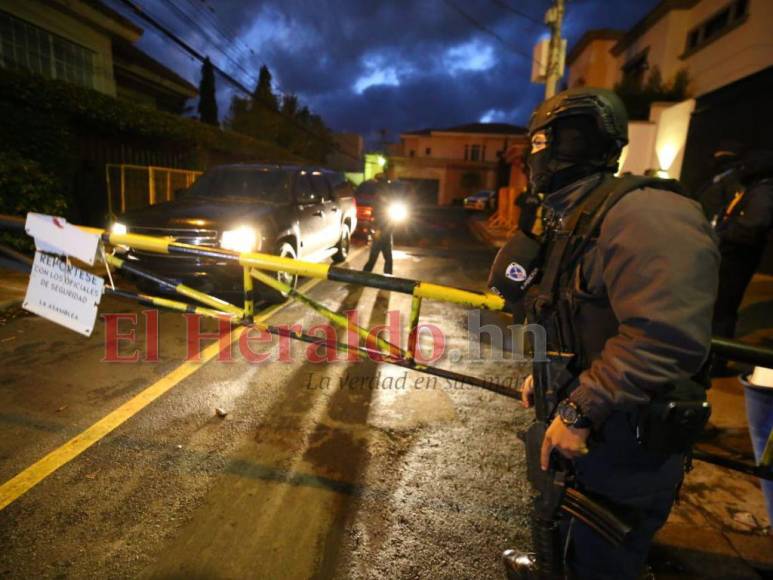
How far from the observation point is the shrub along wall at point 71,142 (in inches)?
310

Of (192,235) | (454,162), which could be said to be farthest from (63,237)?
(454,162)

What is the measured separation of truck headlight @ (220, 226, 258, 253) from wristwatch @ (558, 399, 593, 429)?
4584 millimetres

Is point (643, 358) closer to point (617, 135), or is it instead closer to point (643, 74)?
point (617, 135)

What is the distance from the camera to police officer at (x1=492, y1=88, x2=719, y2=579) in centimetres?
114

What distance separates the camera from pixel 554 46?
10.5 metres

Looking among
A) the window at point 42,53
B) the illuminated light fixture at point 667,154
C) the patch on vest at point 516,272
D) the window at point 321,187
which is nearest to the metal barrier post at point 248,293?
the patch on vest at point 516,272

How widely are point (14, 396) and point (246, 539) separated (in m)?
2.47

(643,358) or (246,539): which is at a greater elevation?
(643,358)

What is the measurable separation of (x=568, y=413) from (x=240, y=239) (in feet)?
15.5

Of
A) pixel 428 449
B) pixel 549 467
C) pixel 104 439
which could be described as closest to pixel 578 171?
pixel 549 467

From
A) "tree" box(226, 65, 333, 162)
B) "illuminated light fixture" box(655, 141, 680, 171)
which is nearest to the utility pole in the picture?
"illuminated light fixture" box(655, 141, 680, 171)

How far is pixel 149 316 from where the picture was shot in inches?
210

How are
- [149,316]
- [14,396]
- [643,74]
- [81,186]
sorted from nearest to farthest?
1. [14,396]
2. [149,316]
3. [81,186]
4. [643,74]

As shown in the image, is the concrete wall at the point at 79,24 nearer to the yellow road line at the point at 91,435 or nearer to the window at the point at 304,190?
the window at the point at 304,190
